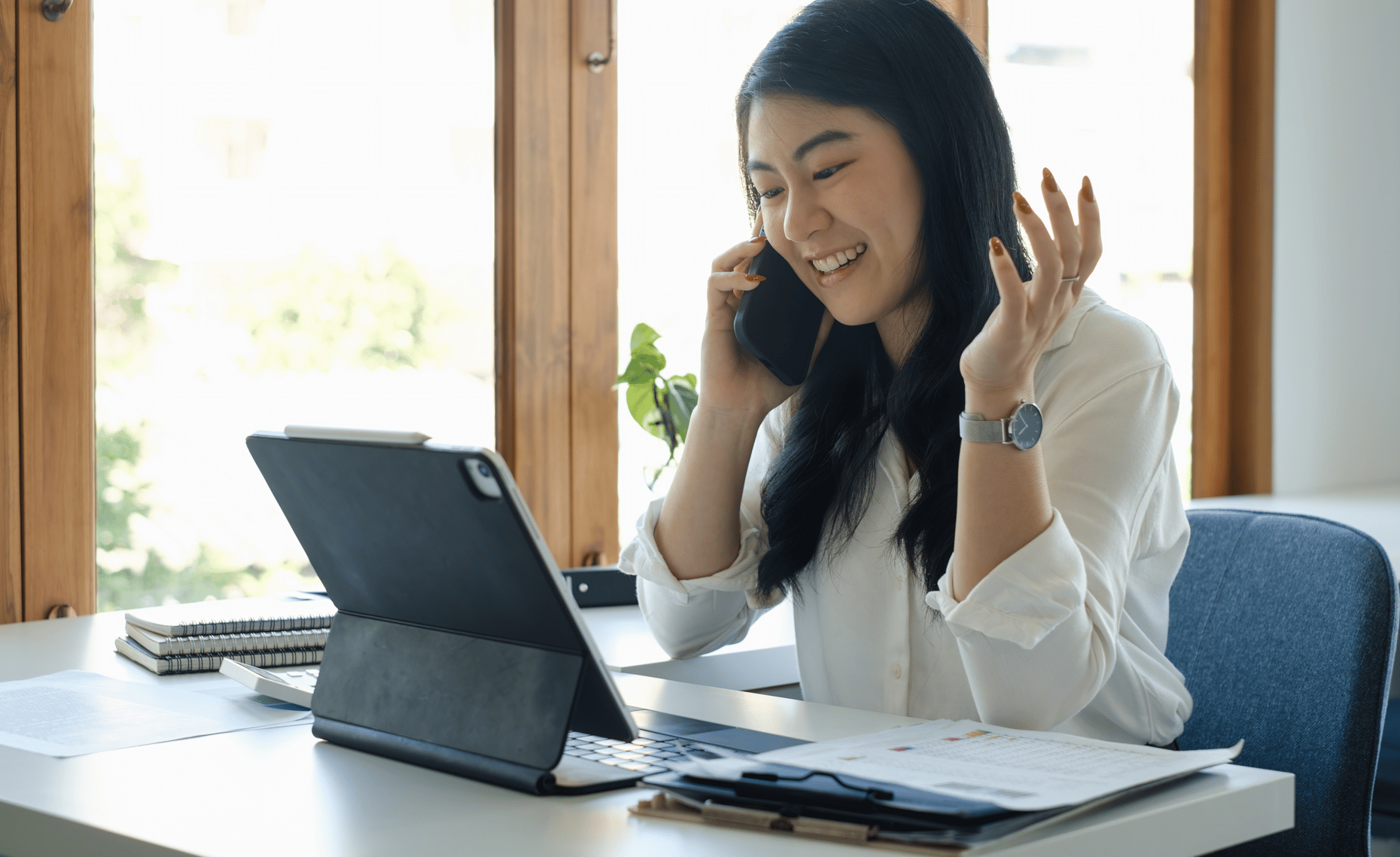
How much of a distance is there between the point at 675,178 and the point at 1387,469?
2200 millimetres

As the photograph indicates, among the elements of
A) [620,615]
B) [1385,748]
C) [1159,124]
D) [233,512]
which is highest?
[1159,124]

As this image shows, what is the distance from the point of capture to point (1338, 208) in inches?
130

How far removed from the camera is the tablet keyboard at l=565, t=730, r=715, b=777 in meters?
0.89

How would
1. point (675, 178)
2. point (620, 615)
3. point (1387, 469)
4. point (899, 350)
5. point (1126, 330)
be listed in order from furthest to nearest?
point (1387, 469), point (675, 178), point (620, 615), point (899, 350), point (1126, 330)

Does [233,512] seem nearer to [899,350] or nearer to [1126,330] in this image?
[899,350]

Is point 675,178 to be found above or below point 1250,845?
above

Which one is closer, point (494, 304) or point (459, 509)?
point (459, 509)

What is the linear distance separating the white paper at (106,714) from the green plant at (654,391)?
109cm

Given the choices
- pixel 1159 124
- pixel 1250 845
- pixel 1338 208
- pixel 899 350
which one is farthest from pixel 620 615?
pixel 1338 208

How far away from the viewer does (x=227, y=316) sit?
6.62 ft

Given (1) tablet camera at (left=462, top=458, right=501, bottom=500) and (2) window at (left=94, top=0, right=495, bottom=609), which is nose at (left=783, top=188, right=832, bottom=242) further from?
(2) window at (left=94, top=0, right=495, bottom=609)

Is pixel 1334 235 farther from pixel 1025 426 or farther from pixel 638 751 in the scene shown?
pixel 638 751

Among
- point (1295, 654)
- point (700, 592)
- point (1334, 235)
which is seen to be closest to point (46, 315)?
point (700, 592)

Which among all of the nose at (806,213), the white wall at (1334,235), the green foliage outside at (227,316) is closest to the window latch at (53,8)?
the green foliage outside at (227,316)
